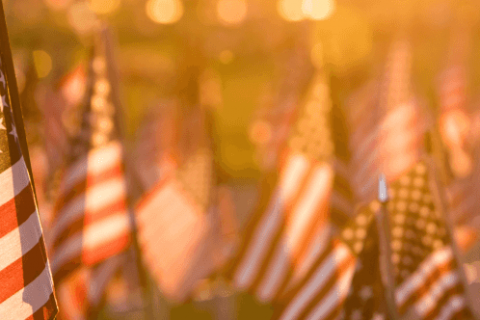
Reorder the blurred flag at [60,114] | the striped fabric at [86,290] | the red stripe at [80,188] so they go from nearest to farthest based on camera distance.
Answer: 1. the red stripe at [80,188]
2. the striped fabric at [86,290]
3. the blurred flag at [60,114]

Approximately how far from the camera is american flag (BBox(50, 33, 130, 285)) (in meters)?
4.09

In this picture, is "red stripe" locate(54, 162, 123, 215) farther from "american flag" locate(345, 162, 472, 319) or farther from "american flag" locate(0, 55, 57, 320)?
"american flag" locate(345, 162, 472, 319)

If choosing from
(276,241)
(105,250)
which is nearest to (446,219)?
(276,241)

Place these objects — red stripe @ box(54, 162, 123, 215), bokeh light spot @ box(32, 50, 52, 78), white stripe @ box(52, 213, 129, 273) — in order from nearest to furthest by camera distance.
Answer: white stripe @ box(52, 213, 129, 273) → red stripe @ box(54, 162, 123, 215) → bokeh light spot @ box(32, 50, 52, 78)

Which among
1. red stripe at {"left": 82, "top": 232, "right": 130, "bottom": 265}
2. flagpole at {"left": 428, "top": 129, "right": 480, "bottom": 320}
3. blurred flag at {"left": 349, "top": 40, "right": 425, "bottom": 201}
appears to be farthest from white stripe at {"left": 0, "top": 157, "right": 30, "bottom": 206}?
blurred flag at {"left": 349, "top": 40, "right": 425, "bottom": 201}

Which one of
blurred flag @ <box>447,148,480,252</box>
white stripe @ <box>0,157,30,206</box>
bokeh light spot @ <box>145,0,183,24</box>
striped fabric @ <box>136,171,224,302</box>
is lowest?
blurred flag @ <box>447,148,480,252</box>

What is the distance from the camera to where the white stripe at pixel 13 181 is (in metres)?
2.31

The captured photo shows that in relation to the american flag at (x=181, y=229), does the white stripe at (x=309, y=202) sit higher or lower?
higher

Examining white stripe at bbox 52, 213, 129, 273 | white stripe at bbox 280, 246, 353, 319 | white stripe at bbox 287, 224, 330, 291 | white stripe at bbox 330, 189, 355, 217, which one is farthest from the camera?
white stripe at bbox 330, 189, 355, 217

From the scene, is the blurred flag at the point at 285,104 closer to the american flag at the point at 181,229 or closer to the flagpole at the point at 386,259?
the american flag at the point at 181,229

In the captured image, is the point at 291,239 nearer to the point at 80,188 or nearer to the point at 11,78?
the point at 80,188

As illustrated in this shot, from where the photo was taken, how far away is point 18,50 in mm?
12031

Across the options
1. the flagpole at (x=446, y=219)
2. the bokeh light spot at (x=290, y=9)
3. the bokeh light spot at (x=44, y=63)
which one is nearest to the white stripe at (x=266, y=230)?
the flagpole at (x=446, y=219)

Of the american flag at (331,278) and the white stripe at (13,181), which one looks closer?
the white stripe at (13,181)
